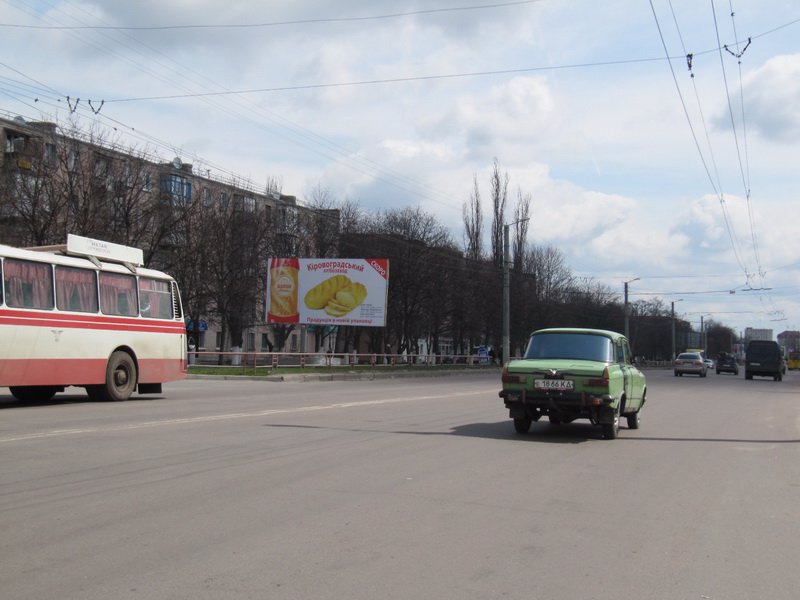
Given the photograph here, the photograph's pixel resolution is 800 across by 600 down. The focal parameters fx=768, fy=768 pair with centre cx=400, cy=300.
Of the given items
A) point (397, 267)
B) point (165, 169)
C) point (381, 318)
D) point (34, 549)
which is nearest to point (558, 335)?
point (34, 549)

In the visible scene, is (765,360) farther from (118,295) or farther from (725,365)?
(118,295)

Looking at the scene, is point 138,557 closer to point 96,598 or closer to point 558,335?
point 96,598

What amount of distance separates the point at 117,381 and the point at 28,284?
323 cm

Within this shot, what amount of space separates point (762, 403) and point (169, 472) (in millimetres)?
21112

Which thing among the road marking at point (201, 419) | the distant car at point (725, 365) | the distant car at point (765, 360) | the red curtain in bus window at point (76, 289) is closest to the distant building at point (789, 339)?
the distant car at point (725, 365)

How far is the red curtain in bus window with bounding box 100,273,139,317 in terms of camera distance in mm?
17422

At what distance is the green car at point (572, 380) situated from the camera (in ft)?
37.5

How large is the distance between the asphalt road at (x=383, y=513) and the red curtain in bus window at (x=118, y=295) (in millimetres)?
5192

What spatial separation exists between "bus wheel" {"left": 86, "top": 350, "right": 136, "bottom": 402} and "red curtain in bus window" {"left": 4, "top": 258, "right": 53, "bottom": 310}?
2.20 metres

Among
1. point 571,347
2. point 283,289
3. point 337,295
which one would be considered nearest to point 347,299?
point 337,295

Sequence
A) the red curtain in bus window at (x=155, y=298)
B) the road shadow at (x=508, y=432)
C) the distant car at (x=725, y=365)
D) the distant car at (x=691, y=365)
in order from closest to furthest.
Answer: the road shadow at (x=508, y=432), the red curtain in bus window at (x=155, y=298), the distant car at (x=691, y=365), the distant car at (x=725, y=365)

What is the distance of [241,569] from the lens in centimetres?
488

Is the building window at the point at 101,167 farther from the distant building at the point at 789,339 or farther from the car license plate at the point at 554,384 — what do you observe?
the distant building at the point at 789,339

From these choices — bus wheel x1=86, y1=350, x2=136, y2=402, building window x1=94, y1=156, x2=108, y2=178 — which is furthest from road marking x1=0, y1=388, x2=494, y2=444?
building window x1=94, y1=156, x2=108, y2=178
